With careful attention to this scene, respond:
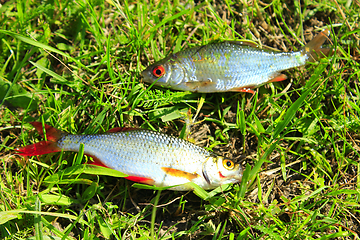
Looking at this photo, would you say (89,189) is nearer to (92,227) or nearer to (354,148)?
(92,227)

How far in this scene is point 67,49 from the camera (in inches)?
152

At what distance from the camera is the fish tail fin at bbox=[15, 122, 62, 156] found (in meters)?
3.25

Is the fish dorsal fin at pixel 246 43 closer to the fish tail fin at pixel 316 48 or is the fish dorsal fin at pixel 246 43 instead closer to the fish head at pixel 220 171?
the fish tail fin at pixel 316 48

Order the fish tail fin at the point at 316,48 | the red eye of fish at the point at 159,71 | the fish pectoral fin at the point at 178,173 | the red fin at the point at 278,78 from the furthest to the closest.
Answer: the fish tail fin at the point at 316,48, the red fin at the point at 278,78, the red eye of fish at the point at 159,71, the fish pectoral fin at the point at 178,173

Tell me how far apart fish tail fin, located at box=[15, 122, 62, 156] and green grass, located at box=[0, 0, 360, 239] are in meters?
0.21

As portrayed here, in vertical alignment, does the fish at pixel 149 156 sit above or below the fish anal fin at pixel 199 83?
below

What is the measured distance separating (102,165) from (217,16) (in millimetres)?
2888

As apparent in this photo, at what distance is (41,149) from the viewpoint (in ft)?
10.7

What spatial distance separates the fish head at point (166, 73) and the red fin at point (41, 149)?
159cm

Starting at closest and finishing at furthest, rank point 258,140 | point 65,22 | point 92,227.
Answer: point 92,227, point 258,140, point 65,22

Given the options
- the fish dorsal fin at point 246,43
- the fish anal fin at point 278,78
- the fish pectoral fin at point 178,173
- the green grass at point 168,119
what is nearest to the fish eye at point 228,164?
the green grass at point 168,119

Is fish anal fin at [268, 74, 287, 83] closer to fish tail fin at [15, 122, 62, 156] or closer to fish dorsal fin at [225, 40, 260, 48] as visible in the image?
fish dorsal fin at [225, 40, 260, 48]

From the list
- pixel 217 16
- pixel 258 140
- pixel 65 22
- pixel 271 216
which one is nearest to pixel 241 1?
pixel 217 16

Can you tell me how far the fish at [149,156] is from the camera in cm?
315
